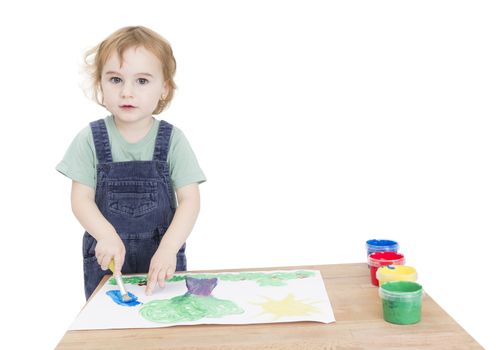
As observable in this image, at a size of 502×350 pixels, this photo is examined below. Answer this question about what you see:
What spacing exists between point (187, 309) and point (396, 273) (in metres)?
0.60

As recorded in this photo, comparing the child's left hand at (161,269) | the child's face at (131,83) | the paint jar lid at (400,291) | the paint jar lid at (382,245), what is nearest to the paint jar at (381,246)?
the paint jar lid at (382,245)

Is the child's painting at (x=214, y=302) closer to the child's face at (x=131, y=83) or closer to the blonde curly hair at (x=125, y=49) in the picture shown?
the child's face at (x=131, y=83)

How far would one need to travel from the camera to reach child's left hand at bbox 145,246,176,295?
2.01 meters

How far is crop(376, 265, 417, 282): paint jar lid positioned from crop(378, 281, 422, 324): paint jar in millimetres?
107

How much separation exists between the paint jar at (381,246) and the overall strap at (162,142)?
76 cm

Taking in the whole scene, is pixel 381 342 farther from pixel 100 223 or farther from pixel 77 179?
pixel 77 179

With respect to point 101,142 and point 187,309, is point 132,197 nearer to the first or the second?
point 101,142

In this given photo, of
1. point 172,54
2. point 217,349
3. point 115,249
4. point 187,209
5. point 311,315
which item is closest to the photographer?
point 217,349

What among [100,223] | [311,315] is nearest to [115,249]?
[100,223]

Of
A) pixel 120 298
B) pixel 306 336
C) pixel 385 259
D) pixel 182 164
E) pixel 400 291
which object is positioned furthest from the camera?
pixel 182 164

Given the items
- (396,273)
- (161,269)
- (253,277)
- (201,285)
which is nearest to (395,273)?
(396,273)

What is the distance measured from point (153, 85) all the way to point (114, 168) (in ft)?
1.03

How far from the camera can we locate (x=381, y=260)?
2010mm

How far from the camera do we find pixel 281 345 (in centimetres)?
159
